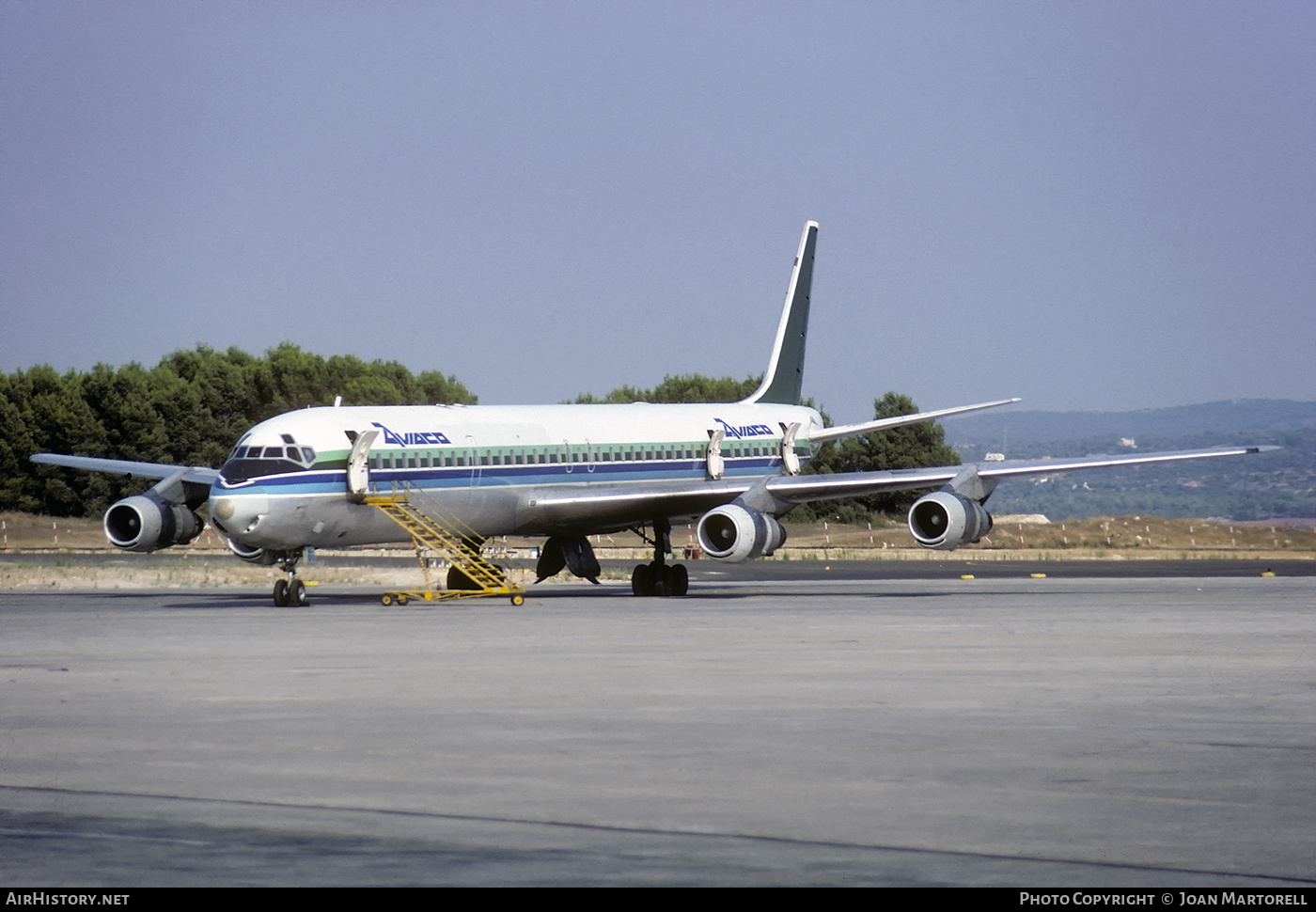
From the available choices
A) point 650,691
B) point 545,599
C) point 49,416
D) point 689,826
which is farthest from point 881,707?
point 49,416

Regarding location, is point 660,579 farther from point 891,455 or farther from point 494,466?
point 891,455

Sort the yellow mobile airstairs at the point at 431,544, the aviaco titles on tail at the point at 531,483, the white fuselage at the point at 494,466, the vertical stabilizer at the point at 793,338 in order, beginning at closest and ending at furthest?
the white fuselage at the point at 494,466 → the aviaco titles on tail at the point at 531,483 → the yellow mobile airstairs at the point at 431,544 → the vertical stabilizer at the point at 793,338

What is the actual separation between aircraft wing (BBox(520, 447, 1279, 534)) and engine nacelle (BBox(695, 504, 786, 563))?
1598mm

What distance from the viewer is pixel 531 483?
45125 mm

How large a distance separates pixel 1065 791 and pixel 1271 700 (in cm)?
701

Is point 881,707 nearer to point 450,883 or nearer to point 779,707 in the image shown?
point 779,707

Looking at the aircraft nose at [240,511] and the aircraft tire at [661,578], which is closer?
the aircraft nose at [240,511]

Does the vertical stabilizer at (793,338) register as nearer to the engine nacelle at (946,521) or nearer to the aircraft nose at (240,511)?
the engine nacelle at (946,521)

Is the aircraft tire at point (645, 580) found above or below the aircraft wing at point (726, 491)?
below

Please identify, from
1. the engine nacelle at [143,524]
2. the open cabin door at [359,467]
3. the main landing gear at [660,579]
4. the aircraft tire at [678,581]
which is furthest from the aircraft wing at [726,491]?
the engine nacelle at [143,524]

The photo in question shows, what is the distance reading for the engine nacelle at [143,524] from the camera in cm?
4467

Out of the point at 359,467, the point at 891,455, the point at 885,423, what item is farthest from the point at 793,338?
the point at 891,455

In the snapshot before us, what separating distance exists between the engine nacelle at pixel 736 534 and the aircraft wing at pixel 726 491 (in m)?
1.60

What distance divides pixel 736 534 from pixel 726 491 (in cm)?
347
